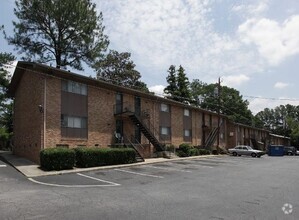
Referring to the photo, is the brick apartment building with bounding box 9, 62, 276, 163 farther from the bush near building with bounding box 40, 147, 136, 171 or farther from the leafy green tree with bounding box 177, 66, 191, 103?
the leafy green tree with bounding box 177, 66, 191, 103

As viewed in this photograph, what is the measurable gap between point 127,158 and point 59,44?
21506mm

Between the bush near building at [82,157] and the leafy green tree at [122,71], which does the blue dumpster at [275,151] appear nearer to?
the leafy green tree at [122,71]

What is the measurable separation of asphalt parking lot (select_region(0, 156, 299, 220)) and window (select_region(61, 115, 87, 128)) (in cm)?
712

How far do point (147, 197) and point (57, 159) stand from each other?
1011 centimetres

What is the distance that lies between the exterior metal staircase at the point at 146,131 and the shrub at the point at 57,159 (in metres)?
10.7

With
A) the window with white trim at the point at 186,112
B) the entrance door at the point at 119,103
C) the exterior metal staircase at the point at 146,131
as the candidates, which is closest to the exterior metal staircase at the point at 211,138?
the window with white trim at the point at 186,112

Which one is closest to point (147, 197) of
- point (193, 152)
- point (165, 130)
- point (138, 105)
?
point (138, 105)

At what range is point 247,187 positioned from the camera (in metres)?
16.5

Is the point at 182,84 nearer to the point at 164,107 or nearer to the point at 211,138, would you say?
the point at 211,138

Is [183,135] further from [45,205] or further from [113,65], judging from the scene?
[45,205]

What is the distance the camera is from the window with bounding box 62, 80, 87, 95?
27.0m

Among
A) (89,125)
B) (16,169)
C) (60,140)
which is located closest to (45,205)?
(16,169)

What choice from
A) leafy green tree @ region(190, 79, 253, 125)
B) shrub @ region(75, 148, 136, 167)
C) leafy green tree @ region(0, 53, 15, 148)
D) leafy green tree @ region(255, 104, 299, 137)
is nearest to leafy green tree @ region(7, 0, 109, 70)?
leafy green tree @ region(0, 53, 15, 148)

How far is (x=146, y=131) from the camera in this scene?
33.8m
